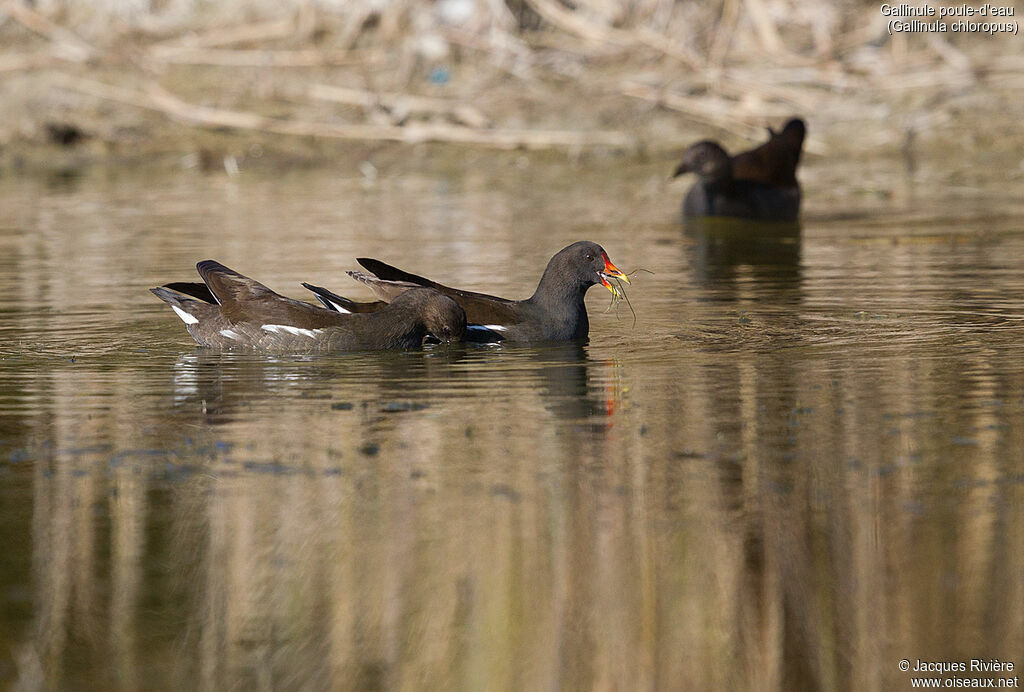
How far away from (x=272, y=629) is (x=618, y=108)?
58.5 feet

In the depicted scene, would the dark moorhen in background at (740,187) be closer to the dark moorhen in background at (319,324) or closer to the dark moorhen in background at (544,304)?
the dark moorhen in background at (544,304)

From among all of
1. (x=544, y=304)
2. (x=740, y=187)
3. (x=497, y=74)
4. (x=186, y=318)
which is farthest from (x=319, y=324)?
(x=497, y=74)

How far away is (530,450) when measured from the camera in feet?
22.9

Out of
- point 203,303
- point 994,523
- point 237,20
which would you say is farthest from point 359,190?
point 994,523

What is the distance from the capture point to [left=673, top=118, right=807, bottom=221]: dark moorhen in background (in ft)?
55.5

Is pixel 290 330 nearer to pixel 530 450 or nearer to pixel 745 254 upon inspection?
pixel 530 450

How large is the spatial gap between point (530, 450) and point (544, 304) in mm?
2968

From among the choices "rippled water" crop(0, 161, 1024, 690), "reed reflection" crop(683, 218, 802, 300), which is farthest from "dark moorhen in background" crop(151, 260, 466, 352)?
"reed reflection" crop(683, 218, 802, 300)

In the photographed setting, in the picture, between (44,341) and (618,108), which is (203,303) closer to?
(44,341)

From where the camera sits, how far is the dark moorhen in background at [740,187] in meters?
16.9

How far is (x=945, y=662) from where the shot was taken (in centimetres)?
470

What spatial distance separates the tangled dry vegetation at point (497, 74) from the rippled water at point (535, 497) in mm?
9403

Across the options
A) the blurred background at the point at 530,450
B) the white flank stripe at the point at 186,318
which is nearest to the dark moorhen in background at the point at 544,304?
the blurred background at the point at 530,450

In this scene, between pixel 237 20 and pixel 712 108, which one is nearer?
pixel 712 108
